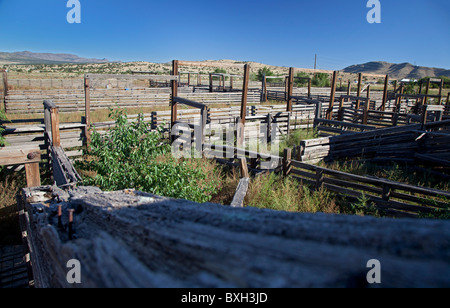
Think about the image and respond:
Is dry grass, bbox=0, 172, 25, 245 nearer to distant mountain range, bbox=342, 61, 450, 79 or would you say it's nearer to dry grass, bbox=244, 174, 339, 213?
dry grass, bbox=244, 174, 339, 213

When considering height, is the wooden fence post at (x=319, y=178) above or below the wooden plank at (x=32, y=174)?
below

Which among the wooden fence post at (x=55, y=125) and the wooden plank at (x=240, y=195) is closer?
the wooden plank at (x=240, y=195)

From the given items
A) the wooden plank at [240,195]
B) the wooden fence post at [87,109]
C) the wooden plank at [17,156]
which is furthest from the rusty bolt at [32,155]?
the wooden fence post at [87,109]

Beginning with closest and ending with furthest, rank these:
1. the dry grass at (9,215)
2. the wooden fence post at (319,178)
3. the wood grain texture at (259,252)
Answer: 1. the wood grain texture at (259,252)
2. the dry grass at (9,215)
3. the wooden fence post at (319,178)

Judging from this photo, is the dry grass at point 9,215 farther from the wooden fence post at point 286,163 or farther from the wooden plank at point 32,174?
the wooden fence post at point 286,163

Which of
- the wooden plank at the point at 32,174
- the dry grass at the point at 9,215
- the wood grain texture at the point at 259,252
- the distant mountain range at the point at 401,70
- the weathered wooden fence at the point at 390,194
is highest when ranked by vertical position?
the distant mountain range at the point at 401,70

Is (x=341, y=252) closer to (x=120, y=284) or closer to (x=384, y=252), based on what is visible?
(x=384, y=252)

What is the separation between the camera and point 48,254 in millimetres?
1486

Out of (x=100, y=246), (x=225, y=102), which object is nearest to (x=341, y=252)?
(x=100, y=246)

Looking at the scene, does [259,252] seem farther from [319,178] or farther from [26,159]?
[319,178]

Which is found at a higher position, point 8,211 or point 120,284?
point 120,284

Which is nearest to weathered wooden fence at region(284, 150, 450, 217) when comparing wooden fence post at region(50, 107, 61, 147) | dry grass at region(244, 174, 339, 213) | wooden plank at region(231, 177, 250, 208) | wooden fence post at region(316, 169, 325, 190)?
wooden fence post at region(316, 169, 325, 190)
